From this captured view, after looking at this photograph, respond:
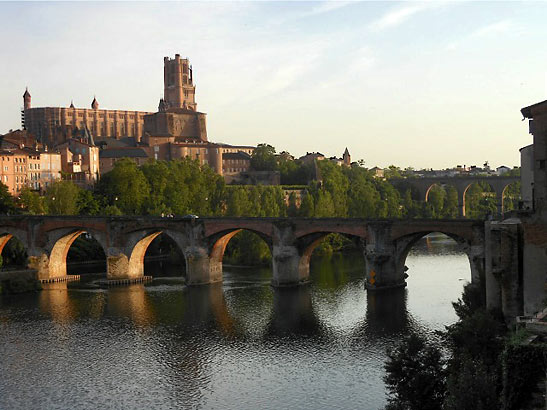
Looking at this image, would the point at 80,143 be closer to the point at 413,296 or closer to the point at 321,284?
the point at 321,284

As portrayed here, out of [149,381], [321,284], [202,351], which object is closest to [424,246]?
[321,284]

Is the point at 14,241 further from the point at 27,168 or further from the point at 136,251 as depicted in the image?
the point at 27,168

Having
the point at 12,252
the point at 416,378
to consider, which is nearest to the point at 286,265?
the point at 12,252

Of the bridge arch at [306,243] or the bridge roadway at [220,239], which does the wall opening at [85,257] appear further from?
the bridge arch at [306,243]

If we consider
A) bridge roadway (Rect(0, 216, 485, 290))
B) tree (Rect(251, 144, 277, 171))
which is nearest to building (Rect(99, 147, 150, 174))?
tree (Rect(251, 144, 277, 171))

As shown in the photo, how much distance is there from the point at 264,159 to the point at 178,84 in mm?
33378

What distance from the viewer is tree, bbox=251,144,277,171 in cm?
13088

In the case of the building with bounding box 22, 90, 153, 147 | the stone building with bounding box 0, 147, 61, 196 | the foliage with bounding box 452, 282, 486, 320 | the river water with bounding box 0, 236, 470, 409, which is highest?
the building with bounding box 22, 90, 153, 147

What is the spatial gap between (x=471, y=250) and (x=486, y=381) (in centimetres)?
2886

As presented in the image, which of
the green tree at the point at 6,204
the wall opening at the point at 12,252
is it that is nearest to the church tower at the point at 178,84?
the green tree at the point at 6,204

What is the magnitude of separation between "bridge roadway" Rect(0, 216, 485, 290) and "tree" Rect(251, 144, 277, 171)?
217 feet

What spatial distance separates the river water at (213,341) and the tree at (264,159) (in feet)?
231

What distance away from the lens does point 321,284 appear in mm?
57594

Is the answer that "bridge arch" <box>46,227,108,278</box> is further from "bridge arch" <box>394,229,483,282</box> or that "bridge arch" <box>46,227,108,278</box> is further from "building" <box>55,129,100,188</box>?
"building" <box>55,129,100,188</box>
